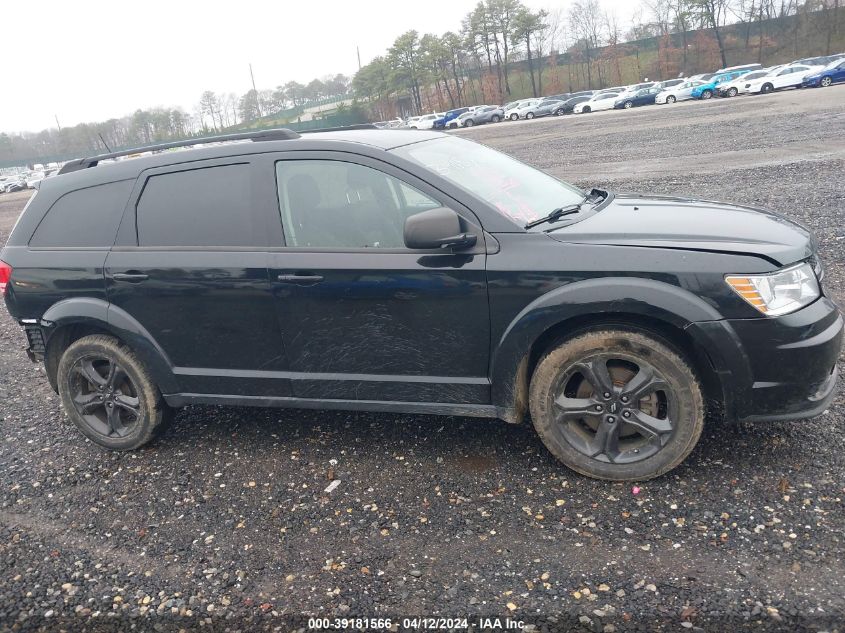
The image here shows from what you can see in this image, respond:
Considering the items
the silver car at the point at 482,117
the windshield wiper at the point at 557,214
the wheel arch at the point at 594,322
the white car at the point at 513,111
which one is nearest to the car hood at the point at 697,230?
the windshield wiper at the point at 557,214

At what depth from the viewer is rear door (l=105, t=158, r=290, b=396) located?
12.9 ft

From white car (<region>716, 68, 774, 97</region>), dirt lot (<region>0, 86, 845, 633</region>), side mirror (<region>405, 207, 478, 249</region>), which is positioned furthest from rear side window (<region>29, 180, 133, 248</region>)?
white car (<region>716, 68, 774, 97</region>)

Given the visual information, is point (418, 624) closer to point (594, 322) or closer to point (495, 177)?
point (594, 322)

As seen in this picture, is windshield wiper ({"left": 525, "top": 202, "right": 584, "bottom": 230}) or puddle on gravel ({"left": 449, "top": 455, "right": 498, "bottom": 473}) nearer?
windshield wiper ({"left": 525, "top": 202, "right": 584, "bottom": 230})

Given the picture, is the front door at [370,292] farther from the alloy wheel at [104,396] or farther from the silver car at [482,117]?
the silver car at [482,117]

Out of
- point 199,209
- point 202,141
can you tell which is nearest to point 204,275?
point 199,209

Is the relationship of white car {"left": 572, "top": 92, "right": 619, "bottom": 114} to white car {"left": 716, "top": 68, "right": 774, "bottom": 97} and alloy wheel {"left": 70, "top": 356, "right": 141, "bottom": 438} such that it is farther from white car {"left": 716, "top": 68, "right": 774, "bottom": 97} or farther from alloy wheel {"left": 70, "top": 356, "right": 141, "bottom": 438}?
alloy wheel {"left": 70, "top": 356, "right": 141, "bottom": 438}

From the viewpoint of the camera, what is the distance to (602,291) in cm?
326

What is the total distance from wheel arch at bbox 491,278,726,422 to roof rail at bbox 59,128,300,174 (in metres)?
1.87

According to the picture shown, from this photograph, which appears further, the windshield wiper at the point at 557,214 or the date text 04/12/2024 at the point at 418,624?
the windshield wiper at the point at 557,214

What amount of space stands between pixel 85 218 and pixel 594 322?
130 inches

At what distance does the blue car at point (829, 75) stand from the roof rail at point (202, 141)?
1616 inches

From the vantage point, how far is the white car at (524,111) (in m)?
52.4

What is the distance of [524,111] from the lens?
173 ft
